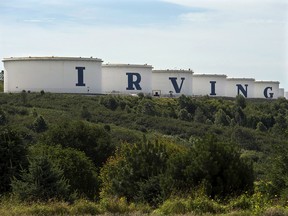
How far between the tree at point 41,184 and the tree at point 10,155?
511 cm

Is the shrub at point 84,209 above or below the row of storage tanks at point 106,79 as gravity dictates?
below

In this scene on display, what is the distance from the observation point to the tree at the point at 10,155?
29.2 m

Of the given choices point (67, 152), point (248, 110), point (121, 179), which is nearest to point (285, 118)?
point (248, 110)

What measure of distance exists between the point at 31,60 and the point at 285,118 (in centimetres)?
4291

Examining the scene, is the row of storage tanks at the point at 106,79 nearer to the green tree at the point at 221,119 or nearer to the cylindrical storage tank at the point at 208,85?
the cylindrical storage tank at the point at 208,85

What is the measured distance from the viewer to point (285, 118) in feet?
376

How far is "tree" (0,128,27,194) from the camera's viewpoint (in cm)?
2916

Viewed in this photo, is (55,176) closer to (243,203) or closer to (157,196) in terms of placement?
(157,196)

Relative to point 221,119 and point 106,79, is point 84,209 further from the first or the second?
point 106,79

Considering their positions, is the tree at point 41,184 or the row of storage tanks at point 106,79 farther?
the row of storage tanks at point 106,79

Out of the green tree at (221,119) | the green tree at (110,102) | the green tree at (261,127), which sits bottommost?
the green tree at (261,127)

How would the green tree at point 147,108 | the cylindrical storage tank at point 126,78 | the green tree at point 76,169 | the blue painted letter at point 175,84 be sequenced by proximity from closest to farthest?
the green tree at point 76,169 → the green tree at point 147,108 → the cylindrical storage tank at point 126,78 → the blue painted letter at point 175,84

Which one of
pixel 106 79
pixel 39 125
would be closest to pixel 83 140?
pixel 39 125

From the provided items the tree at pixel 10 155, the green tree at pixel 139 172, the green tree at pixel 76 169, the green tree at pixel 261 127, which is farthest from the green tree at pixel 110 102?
the green tree at pixel 139 172
